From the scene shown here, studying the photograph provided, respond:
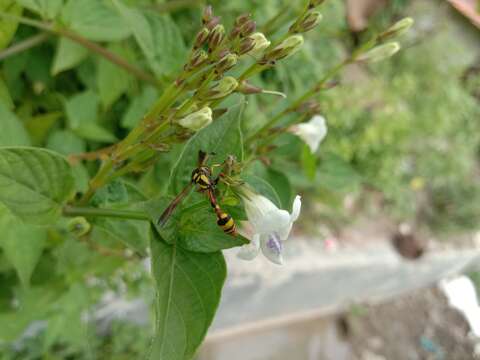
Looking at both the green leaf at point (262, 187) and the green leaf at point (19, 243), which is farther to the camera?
the green leaf at point (19, 243)

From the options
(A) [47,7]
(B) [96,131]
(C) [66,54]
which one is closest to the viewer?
(A) [47,7]

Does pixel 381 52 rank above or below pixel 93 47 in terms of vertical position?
below

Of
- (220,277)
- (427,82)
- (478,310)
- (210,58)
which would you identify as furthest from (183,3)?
(478,310)

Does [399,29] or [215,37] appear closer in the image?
[215,37]

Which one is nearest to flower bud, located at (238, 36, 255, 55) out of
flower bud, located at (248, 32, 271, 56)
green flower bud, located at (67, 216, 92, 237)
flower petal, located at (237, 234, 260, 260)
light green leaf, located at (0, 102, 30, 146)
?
flower bud, located at (248, 32, 271, 56)

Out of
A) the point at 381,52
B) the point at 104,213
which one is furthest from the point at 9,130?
the point at 381,52

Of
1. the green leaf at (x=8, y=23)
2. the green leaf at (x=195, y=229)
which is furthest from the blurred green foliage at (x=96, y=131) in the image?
the green leaf at (x=195, y=229)

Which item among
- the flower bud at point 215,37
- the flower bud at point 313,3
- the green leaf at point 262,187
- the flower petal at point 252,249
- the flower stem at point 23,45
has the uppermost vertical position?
the flower stem at point 23,45

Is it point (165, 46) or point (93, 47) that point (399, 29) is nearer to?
point (165, 46)

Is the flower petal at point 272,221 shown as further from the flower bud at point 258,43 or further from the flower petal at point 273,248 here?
the flower bud at point 258,43
